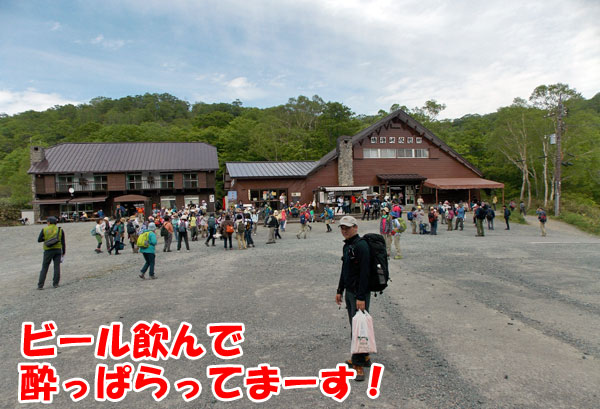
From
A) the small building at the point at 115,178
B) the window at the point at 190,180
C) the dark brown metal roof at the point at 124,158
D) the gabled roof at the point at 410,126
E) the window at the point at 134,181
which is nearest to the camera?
the gabled roof at the point at 410,126

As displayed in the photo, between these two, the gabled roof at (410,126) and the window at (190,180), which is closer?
the gabled roof at (410,126)

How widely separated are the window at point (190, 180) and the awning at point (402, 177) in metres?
20.7

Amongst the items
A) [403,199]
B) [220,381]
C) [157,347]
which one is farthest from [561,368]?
[403,199]

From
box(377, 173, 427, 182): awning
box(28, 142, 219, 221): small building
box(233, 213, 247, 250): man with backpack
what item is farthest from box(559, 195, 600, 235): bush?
box(28, 142, 219, 221): small building

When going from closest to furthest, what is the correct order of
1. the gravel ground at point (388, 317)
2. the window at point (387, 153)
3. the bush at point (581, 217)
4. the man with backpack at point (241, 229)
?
the gravel ground at point (388, 317) → the man with backpack at point (241, 229) → the bush at point (581, 217) → the window at point (387, 153)

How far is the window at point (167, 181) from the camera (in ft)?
126

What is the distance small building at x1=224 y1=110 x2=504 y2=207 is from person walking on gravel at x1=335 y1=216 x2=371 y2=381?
85.9 ft

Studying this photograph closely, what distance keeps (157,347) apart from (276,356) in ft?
5.97

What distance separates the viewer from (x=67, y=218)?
35375mm

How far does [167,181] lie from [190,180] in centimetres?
253

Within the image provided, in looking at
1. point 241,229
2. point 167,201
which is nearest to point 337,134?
point 167,201

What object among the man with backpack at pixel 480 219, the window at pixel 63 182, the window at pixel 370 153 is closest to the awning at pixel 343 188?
the window at pixel 370 153

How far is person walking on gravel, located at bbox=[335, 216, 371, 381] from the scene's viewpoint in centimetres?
380

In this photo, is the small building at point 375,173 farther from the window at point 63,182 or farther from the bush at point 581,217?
the window at point 63,182
